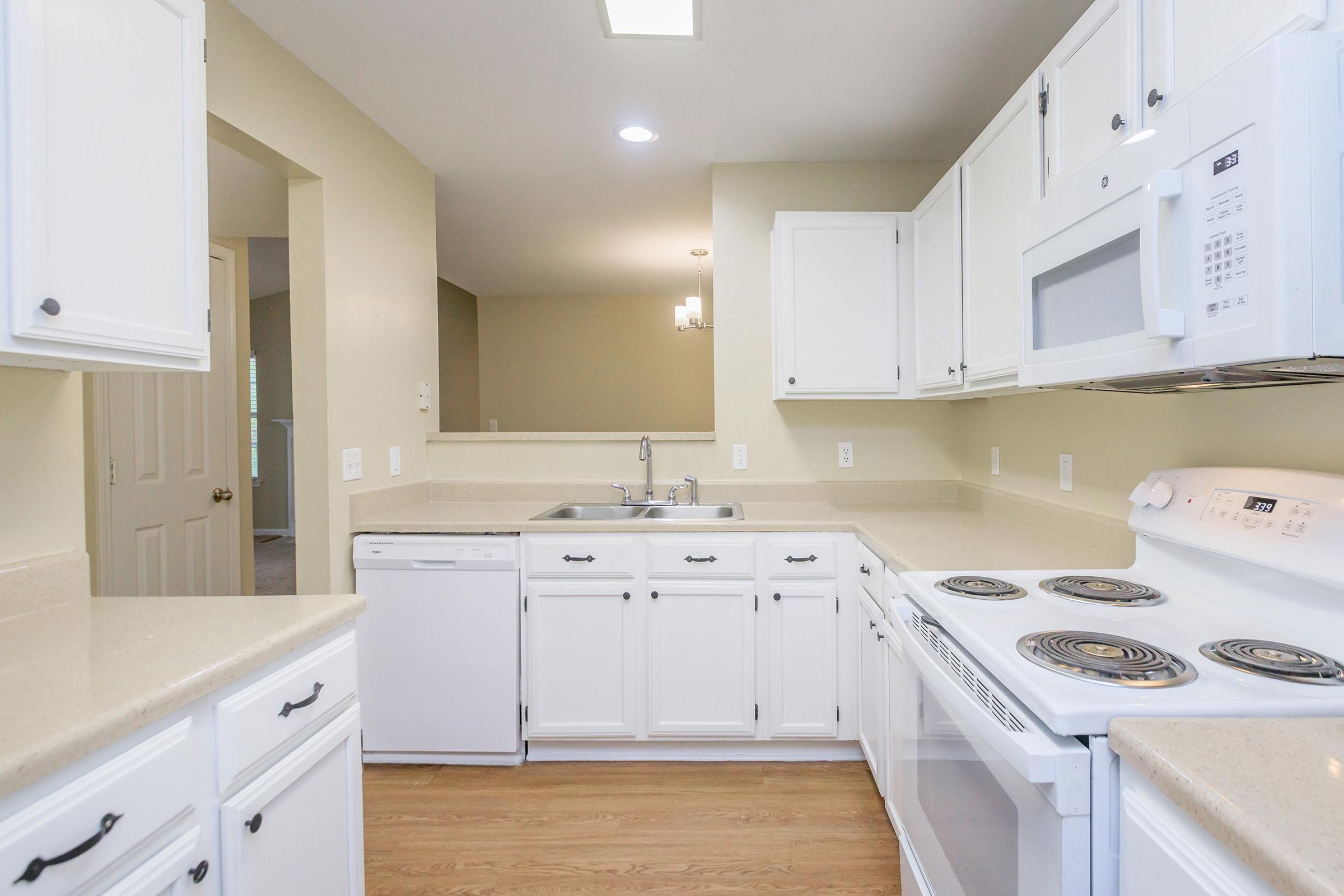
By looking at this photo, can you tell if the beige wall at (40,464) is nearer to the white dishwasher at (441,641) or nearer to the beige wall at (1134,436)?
the white dishwasher at (441,641)

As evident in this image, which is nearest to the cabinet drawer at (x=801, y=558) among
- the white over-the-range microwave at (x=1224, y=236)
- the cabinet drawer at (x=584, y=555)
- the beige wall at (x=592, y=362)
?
the cabinet drawer at (x=584, y=555)

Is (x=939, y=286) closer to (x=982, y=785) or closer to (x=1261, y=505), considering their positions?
(x=1261, y=505)

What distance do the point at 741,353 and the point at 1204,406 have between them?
1.68m

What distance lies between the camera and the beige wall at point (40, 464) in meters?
1.21

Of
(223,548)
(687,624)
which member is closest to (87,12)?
(687,624)

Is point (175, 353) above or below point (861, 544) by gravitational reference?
above

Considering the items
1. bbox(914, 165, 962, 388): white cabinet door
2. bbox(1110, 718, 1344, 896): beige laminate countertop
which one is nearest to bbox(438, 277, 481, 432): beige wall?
bbox(914, 165, 962, 388): white cabinet door

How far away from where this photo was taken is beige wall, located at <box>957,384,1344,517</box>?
1.17m

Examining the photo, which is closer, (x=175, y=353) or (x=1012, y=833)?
(x=1012, y=833)

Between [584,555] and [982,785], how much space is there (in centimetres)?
150

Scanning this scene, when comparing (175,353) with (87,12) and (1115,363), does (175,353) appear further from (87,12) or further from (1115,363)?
(1115,363)

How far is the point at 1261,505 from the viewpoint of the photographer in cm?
114

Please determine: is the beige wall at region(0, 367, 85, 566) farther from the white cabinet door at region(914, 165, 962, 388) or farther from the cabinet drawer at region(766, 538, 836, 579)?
the white cabinet door at region(914, 165, 962, 388)

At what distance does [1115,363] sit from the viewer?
108 cm
